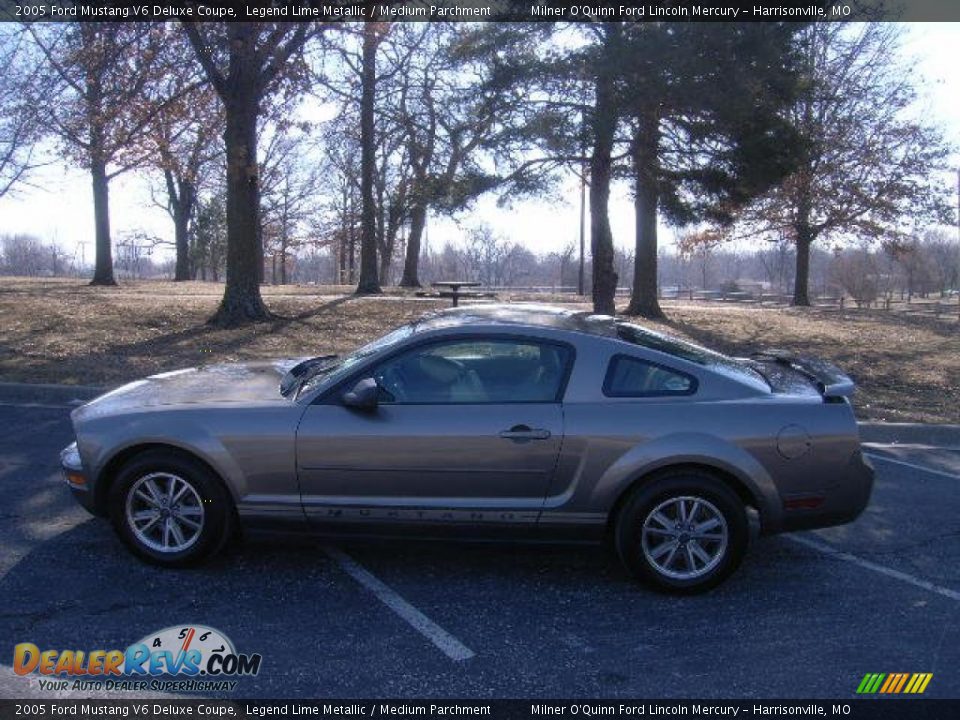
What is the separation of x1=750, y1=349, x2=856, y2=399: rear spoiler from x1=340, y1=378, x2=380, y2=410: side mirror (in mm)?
2467

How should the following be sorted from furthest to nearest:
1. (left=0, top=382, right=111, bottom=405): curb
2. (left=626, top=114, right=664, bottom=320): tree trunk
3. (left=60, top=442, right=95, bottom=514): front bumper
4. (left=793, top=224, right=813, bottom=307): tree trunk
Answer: (left=793, top=224, right=813, bottom=307): tree trunk < (left=626, top=114, right=664, bottom=320): tree trunk < (left=0, top=382, right=111, bottom=405): curb < (left=60, top=442, right=95, bottom=514): front bumper

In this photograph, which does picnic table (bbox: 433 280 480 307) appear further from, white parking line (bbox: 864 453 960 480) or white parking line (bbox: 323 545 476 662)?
white parking line (bbox: 323 545 476 662)

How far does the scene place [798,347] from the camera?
52.3ft

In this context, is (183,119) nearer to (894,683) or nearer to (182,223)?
(894,683)

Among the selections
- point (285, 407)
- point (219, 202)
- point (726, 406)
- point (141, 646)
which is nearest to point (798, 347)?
point (726, 406)

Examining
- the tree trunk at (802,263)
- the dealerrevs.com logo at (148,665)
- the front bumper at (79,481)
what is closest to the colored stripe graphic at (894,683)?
the dealerrevs.com logo at (148,665)

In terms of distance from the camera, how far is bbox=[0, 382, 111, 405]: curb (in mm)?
9445

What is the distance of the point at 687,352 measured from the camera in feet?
16.5

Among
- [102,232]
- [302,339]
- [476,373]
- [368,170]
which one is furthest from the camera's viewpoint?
[102,232]

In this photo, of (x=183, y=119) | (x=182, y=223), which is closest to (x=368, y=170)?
(x=183, y=119)

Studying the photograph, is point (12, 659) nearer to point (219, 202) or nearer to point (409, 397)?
point (409, 397)

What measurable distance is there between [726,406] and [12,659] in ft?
11.8

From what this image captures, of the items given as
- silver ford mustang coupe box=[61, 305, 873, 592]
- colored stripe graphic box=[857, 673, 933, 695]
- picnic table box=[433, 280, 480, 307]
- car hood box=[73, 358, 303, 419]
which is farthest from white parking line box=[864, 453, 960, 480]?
picnic table box=[433, 280, 480, 307]

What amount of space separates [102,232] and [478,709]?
27.9m
